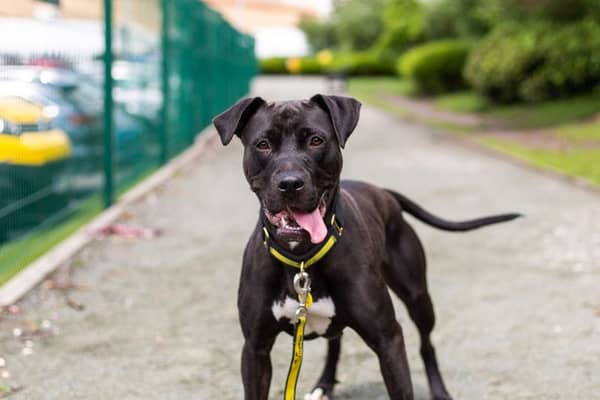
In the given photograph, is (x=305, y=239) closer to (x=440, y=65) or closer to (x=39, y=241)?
(x=39, y=241)

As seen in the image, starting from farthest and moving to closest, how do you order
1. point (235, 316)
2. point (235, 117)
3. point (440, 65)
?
point (440, 65) → point (235, 316) → point (235, 117)

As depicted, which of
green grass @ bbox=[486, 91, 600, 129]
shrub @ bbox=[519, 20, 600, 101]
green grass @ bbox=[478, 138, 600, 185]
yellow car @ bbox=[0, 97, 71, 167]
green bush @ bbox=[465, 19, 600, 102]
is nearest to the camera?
yellow car @ bbox=[0, 97, 71, 167]

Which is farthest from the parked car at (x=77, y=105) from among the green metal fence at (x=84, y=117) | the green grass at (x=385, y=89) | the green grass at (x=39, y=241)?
the green grass at (x=385, y=89)

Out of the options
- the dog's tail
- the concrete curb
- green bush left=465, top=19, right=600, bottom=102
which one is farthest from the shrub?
the dog's tail

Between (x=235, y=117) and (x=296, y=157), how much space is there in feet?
1.15

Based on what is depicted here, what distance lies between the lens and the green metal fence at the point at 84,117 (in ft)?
23.9

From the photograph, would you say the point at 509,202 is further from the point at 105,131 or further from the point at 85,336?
the point at 85,336

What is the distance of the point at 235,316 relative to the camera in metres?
6.30

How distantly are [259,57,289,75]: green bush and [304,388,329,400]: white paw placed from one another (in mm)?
57813

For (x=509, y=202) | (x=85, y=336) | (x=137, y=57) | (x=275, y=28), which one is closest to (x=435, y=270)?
(x=85, y=336)

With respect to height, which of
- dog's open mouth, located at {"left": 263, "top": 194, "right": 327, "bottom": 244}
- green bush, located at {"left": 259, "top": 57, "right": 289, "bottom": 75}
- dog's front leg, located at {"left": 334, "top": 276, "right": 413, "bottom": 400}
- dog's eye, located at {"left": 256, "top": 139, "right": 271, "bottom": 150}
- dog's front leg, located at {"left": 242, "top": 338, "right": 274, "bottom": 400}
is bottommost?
green bush, located at {"left": 259, "top": 57, "right": 289, "bottom": 75}

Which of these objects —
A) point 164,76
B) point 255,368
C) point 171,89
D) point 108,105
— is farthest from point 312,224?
point 171,89

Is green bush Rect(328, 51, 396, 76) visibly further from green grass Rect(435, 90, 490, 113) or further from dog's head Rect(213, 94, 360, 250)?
dog's head Rect(213, 94, 360, 250)

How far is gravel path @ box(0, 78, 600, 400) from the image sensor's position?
4.98 m
